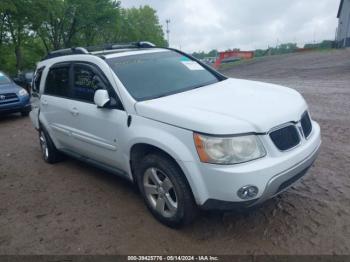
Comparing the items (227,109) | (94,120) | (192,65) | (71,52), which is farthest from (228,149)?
(71,52)

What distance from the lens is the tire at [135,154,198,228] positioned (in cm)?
301

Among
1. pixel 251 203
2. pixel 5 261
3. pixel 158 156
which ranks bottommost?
pixel 5 261

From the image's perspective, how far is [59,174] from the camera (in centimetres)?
516

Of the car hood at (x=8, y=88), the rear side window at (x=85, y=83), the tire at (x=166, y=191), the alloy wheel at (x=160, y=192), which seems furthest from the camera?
the car hood at (x=8, y=88)

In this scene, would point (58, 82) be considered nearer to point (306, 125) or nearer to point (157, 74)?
point (157, 74)

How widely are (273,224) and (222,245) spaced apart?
61cm

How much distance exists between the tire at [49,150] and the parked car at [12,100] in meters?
5.31

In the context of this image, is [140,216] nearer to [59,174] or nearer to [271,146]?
[271,146]

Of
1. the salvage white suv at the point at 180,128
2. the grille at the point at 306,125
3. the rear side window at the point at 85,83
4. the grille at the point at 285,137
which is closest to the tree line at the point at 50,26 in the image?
the rear side window at the point at 85,83

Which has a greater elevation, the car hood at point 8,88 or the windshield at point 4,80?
the windshield at point 4,80

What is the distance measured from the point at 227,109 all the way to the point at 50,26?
34145 mm

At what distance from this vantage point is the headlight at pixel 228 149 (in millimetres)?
2754

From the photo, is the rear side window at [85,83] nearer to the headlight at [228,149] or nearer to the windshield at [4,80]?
the headlight at [228,149]

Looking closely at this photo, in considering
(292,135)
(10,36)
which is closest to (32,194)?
(292,135)
